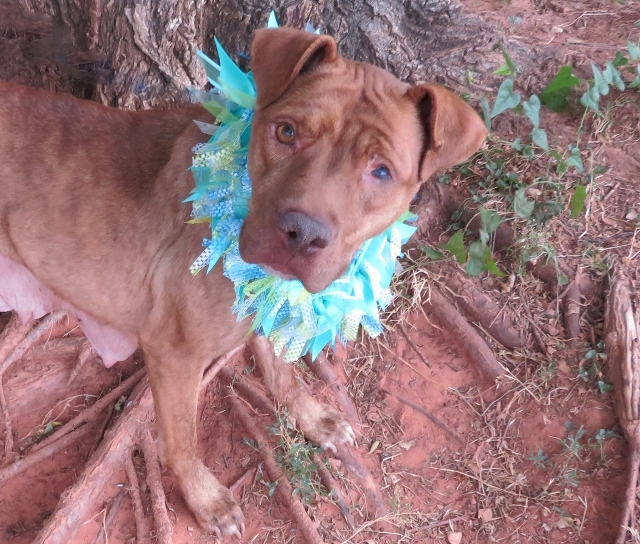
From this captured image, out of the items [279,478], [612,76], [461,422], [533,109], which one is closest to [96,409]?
[279,478]

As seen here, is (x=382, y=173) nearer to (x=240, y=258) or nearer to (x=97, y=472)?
(x=240, y=258)

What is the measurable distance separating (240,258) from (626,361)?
238 cm

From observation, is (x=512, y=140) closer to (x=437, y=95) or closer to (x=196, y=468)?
(x=437, y=95)

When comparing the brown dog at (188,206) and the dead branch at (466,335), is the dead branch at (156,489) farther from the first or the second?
the dead branch at (466,335)

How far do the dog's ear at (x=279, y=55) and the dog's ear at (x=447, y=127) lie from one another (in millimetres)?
504

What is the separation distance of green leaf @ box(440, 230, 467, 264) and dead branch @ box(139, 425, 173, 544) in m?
2.39

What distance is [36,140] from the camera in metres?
3.21

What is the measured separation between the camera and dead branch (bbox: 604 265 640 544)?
320 centimetres

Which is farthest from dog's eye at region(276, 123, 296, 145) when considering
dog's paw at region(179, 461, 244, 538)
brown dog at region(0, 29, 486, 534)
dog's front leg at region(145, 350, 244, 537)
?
dog's paw at region(179, 461, 244, 538)

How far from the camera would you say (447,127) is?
2617mm

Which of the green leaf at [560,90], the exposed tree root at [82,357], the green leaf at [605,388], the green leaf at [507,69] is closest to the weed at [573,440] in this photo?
the green leaf at [605,388]

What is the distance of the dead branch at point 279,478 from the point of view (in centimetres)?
344

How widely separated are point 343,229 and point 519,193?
1.82 m

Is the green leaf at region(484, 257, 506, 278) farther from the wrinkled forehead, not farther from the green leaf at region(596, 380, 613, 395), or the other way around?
the wrinkled forehead
